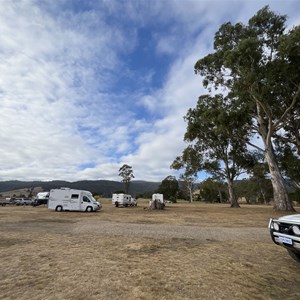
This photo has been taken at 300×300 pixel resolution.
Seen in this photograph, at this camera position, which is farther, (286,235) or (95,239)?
(95,239)

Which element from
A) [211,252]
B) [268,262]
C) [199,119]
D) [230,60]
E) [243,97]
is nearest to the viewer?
[268,262]

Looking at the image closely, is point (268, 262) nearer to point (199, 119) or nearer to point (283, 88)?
point (283, 88)

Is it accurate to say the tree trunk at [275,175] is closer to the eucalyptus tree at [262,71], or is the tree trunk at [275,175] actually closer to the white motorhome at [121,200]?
the eucalyptus tree at [262,71]

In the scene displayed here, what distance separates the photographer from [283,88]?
84.3 ft

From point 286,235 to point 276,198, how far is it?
24875 mm

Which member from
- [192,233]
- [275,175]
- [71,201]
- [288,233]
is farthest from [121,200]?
[288,233]

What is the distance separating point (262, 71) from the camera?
968 inches

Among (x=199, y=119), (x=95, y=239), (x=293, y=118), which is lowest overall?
(x=95, y=239)

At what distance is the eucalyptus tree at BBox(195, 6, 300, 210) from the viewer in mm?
23703

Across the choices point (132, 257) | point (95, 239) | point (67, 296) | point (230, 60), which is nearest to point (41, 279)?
point (67, 296)

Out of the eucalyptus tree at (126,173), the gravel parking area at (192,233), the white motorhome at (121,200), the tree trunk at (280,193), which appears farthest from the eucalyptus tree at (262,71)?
the eucalyptus tree at (126,173)

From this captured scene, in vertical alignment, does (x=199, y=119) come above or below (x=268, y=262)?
above

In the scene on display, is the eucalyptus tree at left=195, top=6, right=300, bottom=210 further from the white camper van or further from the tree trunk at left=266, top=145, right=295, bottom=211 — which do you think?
the white camper van

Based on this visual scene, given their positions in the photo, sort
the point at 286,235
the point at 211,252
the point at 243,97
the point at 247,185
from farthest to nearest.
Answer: the point at 247,185, the point at 243,97, the point at 211,252, the point at 286,235
